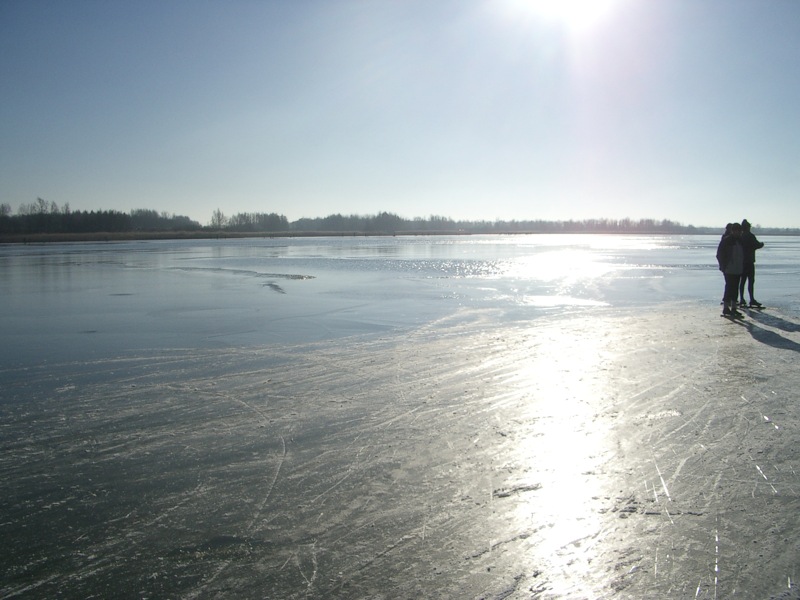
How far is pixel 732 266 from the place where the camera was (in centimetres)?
932

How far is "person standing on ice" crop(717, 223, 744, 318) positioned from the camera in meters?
9.30

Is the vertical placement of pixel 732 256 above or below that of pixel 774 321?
above

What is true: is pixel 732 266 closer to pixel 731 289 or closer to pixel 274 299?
pixel 731 289

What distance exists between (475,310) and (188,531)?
754 centimetres

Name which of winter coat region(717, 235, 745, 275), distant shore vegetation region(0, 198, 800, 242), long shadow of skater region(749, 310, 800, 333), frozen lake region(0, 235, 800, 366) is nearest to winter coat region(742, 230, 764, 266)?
winter coat region(717, 235, 745, 275)

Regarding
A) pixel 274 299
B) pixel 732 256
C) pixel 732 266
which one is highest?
pixel 732 256

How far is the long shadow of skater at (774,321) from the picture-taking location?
26.5 feet

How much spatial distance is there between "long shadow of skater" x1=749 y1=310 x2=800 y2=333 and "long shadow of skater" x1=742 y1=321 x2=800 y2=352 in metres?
0.31

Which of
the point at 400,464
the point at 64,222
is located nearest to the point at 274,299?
the point at 400,464

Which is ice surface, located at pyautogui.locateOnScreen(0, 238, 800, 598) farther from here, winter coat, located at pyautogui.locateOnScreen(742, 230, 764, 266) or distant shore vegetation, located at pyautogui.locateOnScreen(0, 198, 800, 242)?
distant shore vegetation, located at pyautogui.locateOnScreen(0, 198, 800, 242)

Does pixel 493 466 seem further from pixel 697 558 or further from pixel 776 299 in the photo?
pixel 776 299

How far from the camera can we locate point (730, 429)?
3.96 meters

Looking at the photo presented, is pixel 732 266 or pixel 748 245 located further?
pixel 748 245

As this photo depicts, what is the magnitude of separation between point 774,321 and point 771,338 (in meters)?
1.69
